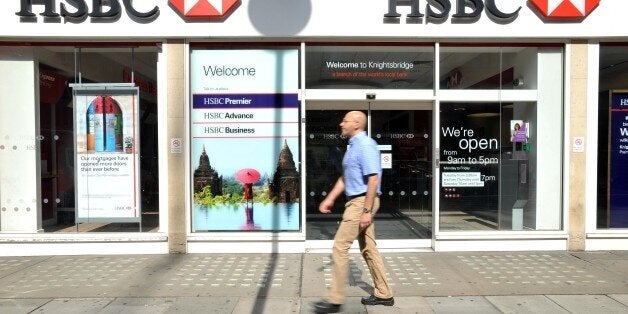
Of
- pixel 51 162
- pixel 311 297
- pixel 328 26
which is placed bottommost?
pixel 311 297

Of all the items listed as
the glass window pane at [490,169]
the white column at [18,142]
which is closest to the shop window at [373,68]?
the glass window pane at [490,169]

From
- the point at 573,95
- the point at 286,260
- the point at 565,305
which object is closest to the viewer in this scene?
the point at 565,305

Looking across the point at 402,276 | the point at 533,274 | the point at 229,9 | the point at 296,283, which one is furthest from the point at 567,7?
the point at 296,283

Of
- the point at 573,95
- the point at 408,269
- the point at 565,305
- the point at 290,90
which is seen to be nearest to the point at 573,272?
the point at 565,305

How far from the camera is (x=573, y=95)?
7.46 m

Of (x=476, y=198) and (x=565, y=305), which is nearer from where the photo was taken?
(x=565, y=305)

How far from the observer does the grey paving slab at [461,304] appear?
4969 mm

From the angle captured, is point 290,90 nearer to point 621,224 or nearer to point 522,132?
point 522,132

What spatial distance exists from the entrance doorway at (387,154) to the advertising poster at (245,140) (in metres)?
0.37

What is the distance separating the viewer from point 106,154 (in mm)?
7602

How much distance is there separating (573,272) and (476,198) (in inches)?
71.9

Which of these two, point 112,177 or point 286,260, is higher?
point 112,177

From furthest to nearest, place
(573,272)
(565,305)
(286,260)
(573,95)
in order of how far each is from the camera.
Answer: (573,95) < (286,260) < (573,272) < (565,305)

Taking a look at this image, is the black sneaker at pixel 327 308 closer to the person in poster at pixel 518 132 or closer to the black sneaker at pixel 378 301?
the black sneaker at pixel 378 301
